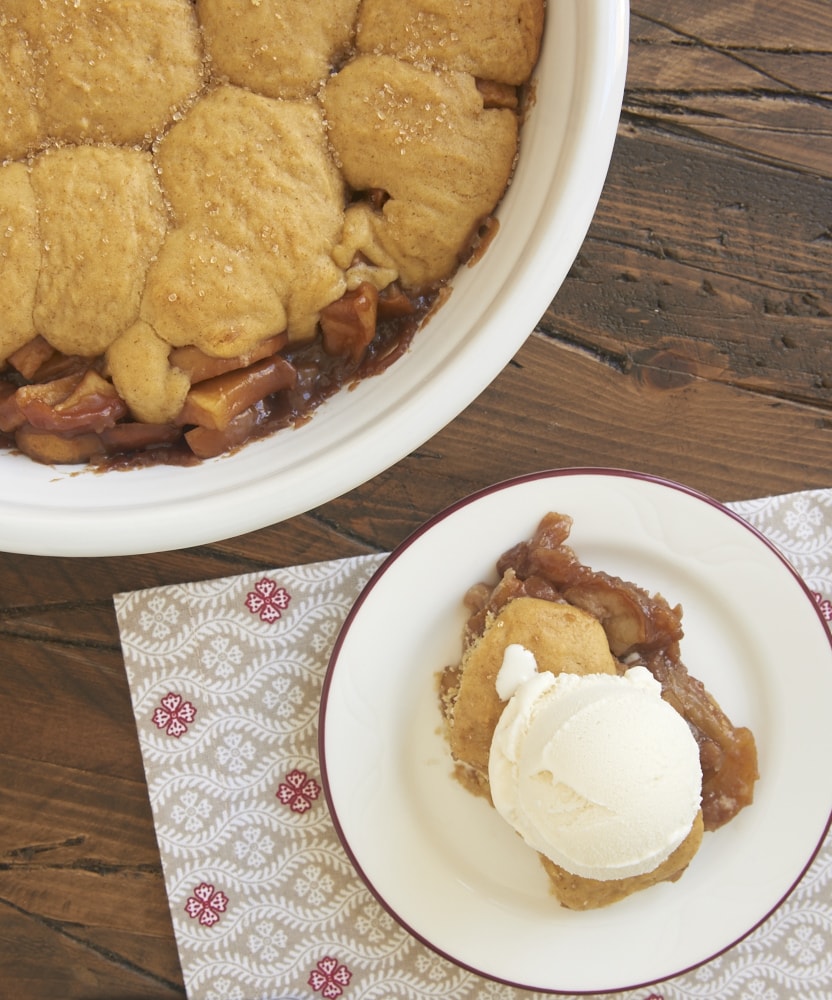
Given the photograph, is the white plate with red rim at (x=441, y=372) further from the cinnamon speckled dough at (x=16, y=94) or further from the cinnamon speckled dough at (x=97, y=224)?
the cinnamon speckled dough at (x=16, y=94)

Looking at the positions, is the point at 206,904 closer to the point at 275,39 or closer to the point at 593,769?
the point at 593,769

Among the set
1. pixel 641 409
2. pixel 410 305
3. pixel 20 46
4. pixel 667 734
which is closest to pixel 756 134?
pixel 641 409

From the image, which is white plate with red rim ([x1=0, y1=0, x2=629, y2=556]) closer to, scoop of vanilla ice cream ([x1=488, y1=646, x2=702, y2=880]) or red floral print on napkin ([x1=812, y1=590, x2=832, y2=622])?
scoop of vanilla ice cream ([x1=488, y1=646, x2=702, y2=880])

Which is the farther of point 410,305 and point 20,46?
point 410,305

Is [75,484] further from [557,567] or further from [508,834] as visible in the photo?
[508,834]

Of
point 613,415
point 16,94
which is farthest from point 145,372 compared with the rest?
point 613,415

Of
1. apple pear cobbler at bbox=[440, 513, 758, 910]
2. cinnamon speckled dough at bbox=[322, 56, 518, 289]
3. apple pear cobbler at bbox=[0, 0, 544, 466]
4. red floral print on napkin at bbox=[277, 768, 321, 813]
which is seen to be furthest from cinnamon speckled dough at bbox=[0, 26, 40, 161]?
red floral print on napkin at bbox=[277, 768, 321, 813]
